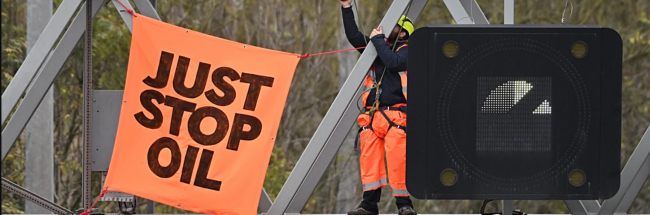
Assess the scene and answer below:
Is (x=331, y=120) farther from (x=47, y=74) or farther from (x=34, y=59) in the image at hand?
(x=47, y=74)

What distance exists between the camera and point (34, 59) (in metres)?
4.58

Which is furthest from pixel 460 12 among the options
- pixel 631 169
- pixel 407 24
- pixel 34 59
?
pixel 34 59

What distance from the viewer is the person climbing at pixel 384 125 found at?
496 centimetres

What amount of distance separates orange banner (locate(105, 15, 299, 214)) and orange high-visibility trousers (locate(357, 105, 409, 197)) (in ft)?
2.10

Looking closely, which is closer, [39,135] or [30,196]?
[30,196]

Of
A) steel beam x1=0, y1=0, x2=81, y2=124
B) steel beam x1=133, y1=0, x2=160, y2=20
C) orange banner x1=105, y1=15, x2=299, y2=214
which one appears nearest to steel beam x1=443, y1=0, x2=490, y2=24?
orange banner x1=105, y1=15, x2=299, y2=214

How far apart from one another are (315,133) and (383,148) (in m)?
0.70

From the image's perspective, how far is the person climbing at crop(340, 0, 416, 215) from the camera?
16.3ft

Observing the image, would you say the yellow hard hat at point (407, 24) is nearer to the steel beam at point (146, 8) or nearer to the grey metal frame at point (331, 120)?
the grey metal frame at point (331, 120)

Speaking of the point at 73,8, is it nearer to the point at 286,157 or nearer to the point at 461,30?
the point at 461,30

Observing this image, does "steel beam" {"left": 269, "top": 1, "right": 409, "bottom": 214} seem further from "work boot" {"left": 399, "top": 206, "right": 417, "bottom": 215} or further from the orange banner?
"work boot" {"left": 399, "top": 206, "right": 417, "bottom": 215}

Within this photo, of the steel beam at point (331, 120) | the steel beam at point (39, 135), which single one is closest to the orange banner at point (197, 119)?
the steel beam at point (331, 120)

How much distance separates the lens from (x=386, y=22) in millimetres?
4559

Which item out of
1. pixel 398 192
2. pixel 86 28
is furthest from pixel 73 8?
pixel 398 192
